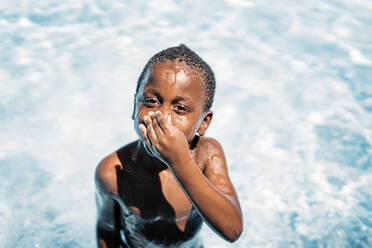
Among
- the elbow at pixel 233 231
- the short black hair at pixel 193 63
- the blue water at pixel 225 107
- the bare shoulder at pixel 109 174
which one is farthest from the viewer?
the blue water at pixel 225 107

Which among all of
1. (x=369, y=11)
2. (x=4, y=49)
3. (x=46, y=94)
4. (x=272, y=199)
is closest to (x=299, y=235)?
(x=272, y=199)

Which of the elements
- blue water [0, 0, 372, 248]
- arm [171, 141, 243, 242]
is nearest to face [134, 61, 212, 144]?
arm [171, 141, 243, 242]

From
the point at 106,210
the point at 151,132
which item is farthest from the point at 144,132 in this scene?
the point at 106,210

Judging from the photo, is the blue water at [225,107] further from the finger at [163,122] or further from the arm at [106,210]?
the finger at [163,122]

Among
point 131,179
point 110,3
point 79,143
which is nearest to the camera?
point 131,179

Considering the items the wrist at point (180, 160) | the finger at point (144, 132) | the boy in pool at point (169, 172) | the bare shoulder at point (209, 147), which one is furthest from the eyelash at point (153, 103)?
the bare shoulder at point (209, 147)

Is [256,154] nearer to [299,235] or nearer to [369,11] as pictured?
[299,235]

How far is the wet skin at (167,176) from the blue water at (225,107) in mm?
1328

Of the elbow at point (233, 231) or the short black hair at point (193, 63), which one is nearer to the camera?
the elbow at point (233, 231)

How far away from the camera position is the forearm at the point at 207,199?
5.19ft

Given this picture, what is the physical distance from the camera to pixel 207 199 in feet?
5.30

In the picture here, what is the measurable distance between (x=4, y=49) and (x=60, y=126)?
1.64 m

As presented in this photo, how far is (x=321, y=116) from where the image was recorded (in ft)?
15.8

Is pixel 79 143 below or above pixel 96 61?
below
